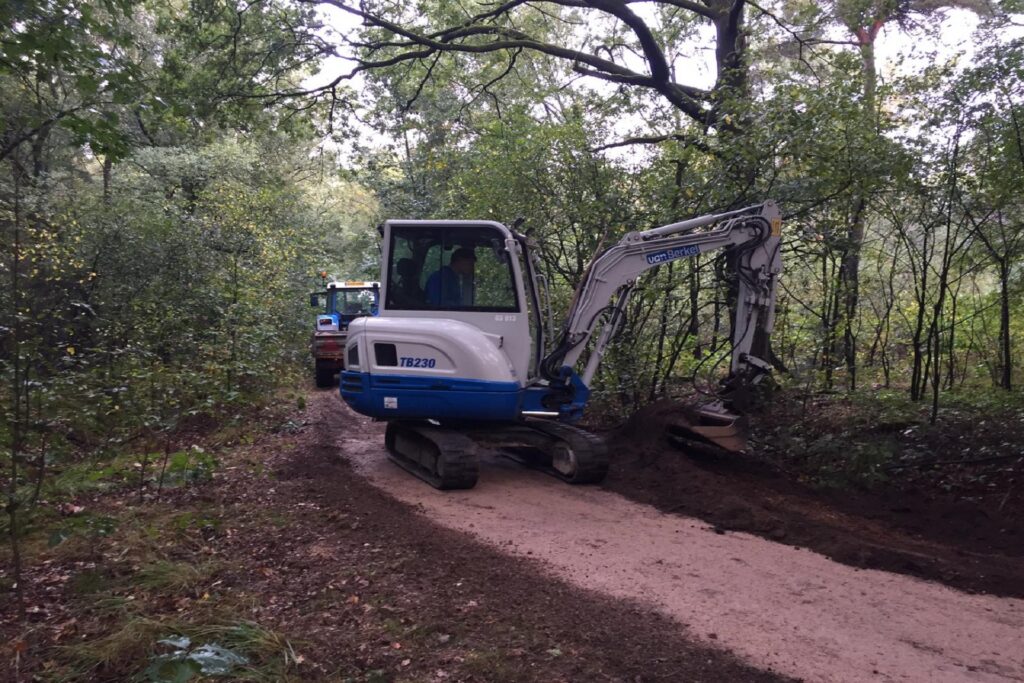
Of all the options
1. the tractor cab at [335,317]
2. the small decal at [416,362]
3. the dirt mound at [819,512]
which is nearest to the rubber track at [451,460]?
the small decal at [416,362]

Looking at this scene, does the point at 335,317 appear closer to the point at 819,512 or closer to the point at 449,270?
the point at 449,270

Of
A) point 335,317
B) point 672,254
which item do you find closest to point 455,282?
point 672,254

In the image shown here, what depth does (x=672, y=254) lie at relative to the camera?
25.0 feet

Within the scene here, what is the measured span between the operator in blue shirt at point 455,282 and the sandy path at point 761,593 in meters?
2.11

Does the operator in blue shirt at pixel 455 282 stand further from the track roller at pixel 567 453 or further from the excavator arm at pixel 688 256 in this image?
the track roller at pixel 567 453

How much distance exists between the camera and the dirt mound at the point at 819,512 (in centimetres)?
526

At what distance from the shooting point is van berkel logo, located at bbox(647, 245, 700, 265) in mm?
7594

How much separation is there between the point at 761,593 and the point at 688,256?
3.80m

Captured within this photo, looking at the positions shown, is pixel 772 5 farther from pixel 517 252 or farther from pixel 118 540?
pixel 118 540

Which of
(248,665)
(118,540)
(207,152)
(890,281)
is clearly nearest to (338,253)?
(207,152)

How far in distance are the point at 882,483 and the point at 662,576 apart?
332 cm

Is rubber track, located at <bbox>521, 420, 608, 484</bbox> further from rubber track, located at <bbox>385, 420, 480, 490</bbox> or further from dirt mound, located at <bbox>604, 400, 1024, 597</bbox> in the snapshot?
rubber track, located at <bbox>385, 420, 480, 490</bbox>

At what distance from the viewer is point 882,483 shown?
23.7 feet

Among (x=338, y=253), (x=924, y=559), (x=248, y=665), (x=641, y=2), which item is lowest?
(x=248, y=665)
